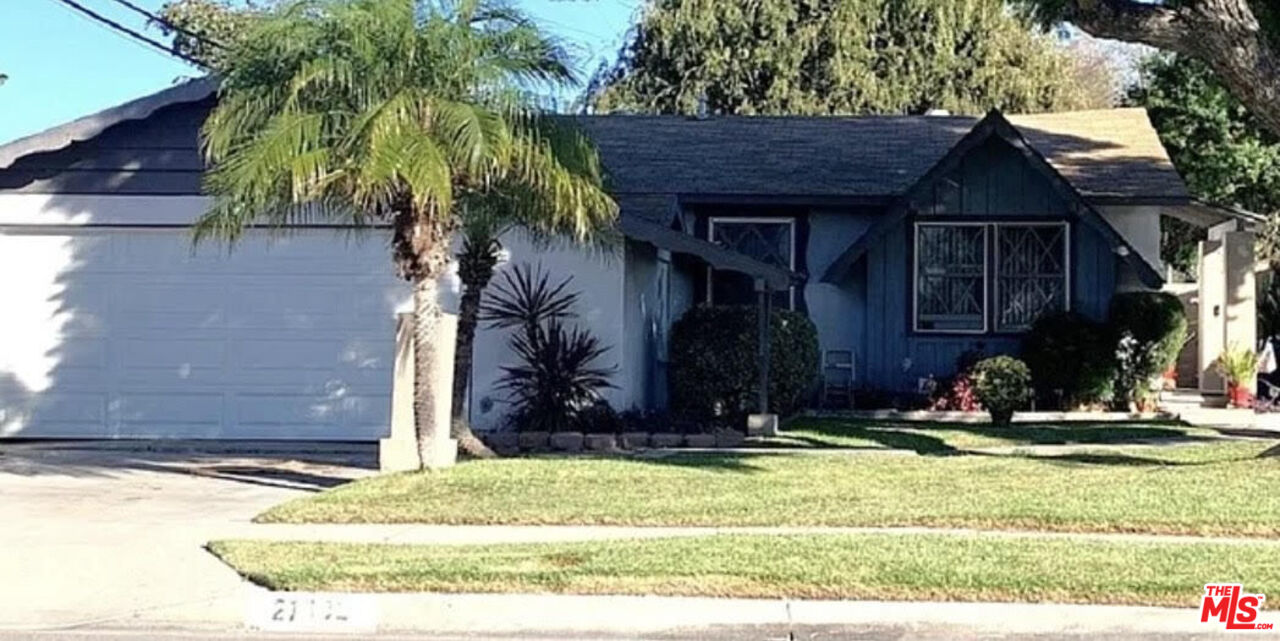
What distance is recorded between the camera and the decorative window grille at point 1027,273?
22.4 metres

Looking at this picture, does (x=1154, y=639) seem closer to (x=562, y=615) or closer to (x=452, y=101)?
(x=562, y=615)

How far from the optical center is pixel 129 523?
38.3ft

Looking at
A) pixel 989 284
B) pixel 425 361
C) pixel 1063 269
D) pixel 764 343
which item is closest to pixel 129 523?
pixel 425 361

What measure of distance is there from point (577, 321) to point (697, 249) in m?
1.69

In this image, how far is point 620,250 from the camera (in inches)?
701

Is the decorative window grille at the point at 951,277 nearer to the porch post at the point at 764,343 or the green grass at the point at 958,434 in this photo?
the green grass at the point at 958,434

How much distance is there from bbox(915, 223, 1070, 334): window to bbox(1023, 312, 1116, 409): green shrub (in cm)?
64

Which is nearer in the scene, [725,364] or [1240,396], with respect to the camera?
[725,364]

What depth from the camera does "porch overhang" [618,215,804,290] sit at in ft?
56.7

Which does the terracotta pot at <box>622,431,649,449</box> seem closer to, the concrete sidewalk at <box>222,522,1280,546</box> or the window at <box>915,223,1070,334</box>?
the concrete sidewalk at <box>222,522,1280,546</box>

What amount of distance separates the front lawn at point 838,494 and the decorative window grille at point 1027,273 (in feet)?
24.8

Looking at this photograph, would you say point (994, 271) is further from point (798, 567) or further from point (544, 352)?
point (798, 567)

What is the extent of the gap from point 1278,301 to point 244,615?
940 inches

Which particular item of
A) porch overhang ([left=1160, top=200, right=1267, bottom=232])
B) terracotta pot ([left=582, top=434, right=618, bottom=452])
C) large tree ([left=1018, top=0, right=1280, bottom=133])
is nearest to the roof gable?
porch overhang ([left=1160, top=200, right=1267, bottom=232])
